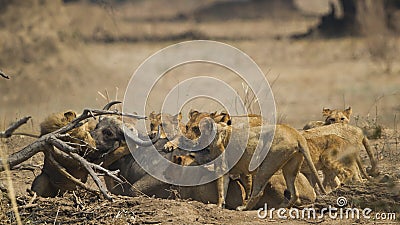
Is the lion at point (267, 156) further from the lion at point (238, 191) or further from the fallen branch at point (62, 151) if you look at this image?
the fallen branch at point (62, 151)

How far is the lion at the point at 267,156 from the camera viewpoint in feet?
24.8

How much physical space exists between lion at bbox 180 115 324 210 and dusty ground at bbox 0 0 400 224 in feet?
1.22

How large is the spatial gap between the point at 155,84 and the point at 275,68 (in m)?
3.25

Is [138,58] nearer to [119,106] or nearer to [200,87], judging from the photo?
[200,87]

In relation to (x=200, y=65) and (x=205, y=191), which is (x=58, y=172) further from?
(x=200, y=65)

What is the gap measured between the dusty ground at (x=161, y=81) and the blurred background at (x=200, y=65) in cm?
3

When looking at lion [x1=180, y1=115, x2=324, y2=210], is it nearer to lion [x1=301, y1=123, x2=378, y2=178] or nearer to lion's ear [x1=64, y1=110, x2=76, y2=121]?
lion [x1=301, y1=123, x2=378, y2=178]

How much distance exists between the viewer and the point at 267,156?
7.62 metres

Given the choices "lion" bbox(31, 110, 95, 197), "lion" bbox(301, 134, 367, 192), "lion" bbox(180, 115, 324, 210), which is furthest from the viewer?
"lion" bbox(301, 134, 367, 192)

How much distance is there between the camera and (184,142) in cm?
844

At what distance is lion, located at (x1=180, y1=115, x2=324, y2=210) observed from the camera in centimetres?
756

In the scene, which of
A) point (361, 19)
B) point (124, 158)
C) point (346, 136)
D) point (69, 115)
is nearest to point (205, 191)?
point (124, 158)

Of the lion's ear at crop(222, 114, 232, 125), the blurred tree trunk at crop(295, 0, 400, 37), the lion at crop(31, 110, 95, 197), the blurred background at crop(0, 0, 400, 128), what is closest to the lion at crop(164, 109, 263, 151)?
the lion's ear at crop(222, 114, 232, 125)

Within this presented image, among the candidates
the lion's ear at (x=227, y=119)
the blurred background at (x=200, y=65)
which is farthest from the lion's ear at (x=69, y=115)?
the blurred background at (x=200, y=65)
